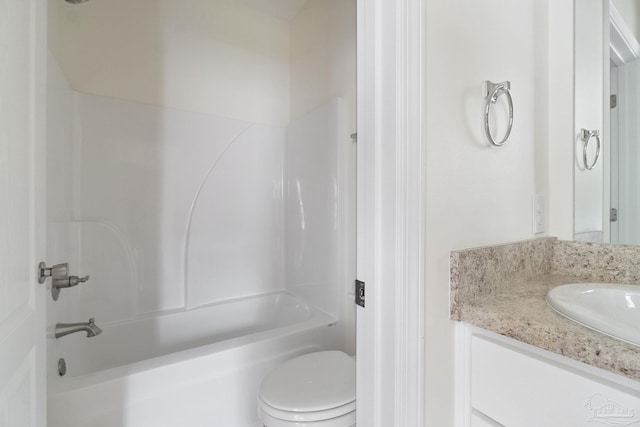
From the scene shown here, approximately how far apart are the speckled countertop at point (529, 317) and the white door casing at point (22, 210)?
3.09 feet

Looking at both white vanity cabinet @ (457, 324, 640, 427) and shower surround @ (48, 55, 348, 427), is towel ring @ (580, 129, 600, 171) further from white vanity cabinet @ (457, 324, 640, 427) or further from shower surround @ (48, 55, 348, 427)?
shower surround @ (48, 55, 348, 427)

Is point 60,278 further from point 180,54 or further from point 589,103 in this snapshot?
point 589,103

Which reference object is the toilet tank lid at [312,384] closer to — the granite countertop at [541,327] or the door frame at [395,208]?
the door frame at [395,208]

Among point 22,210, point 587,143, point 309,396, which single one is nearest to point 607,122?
point 587,143

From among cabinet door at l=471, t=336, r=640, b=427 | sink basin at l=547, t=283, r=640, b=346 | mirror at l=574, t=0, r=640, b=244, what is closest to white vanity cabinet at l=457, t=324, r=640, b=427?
cabinet door at l=471, t=336, r=640, b=427

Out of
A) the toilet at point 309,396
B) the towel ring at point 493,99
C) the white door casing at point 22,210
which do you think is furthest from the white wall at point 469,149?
the white door casing at point 22,210

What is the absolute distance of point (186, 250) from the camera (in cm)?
205

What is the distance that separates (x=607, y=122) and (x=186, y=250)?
2.27m

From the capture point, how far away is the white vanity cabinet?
491 mm

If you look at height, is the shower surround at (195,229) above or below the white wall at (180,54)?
below

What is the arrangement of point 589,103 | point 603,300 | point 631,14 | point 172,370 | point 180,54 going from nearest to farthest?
1. point 603,300
2. point 631,14
3. point 589,103
4. point 172,370
5. point 180,54

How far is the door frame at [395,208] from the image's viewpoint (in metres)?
0.63

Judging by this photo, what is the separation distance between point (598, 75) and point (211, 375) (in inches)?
75.3

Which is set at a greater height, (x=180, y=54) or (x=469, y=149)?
(x=180, y=54)
